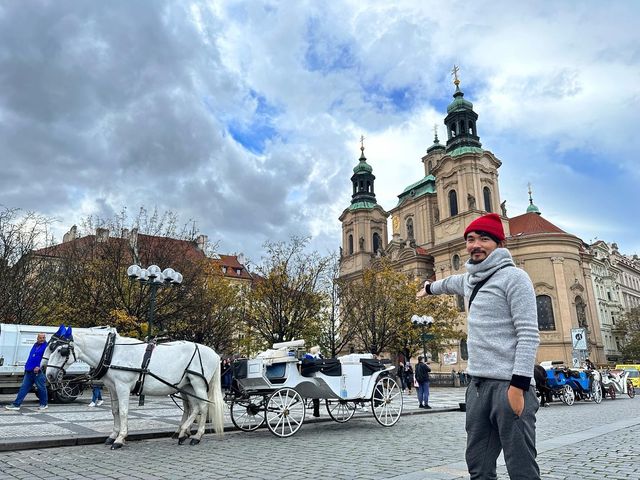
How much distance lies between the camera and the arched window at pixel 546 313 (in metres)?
48.5

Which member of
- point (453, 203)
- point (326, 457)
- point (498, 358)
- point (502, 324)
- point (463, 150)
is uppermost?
point (463, 150)

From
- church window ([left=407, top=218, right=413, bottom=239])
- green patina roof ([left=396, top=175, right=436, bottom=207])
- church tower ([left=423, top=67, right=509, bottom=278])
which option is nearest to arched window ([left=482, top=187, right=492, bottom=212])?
church tower ([left=423, top=67, right=509, bottom=278])

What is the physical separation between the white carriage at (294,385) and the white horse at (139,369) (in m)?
0.89

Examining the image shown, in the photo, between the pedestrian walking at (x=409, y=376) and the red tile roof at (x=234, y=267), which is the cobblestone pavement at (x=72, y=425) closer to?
the pedestrian walking at (x=409, y=376)

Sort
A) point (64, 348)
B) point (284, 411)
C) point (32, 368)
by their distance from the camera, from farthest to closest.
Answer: point (32, 368)
point (284, 411)
point (64, 348)

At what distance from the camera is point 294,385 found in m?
10.4

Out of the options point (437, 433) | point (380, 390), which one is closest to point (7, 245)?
point (380, 390)

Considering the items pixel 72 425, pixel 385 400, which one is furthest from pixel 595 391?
pixel 72 425

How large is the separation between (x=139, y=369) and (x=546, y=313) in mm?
48181

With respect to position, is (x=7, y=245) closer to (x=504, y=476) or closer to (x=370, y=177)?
(x=504, y=476)

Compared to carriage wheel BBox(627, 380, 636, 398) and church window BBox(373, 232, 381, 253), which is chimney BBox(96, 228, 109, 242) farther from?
church window BBox(373, 232, 381, 253)

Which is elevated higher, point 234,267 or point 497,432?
point 234,267

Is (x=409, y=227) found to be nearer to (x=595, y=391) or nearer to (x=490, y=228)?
(x=595, y=391)

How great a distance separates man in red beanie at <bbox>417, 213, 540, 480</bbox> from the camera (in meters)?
3.31
